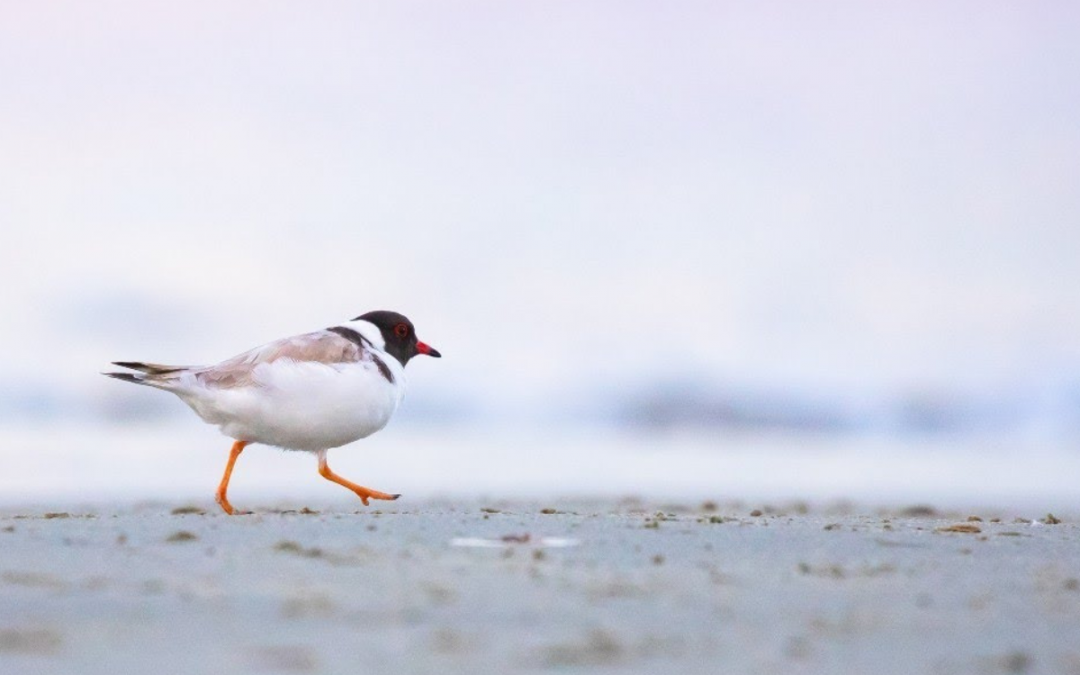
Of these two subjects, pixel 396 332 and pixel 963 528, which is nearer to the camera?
pixel 963 528

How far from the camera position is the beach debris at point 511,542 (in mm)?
5637

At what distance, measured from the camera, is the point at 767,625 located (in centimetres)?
420

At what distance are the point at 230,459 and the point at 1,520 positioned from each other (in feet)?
7.39

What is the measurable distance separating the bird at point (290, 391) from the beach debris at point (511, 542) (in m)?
2.99

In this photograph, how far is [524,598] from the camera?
14.5 ft

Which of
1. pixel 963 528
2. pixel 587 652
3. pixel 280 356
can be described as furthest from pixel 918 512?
pixel 587 652

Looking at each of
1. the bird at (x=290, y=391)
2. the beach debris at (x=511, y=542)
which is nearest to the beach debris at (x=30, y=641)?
the beach debris at (x=511, y=542)

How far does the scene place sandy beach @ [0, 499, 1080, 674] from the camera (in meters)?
3.71

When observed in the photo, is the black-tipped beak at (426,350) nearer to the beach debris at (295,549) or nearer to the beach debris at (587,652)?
the beach debris at (295,549)

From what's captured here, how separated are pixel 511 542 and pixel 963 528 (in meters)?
2.40

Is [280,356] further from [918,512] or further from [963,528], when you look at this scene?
[918,512]

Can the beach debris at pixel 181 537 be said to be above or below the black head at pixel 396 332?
below

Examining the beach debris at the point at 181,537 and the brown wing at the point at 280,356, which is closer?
the beach debris at the point at 181,537

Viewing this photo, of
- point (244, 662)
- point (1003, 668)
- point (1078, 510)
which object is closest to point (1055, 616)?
point (1003, 668)
